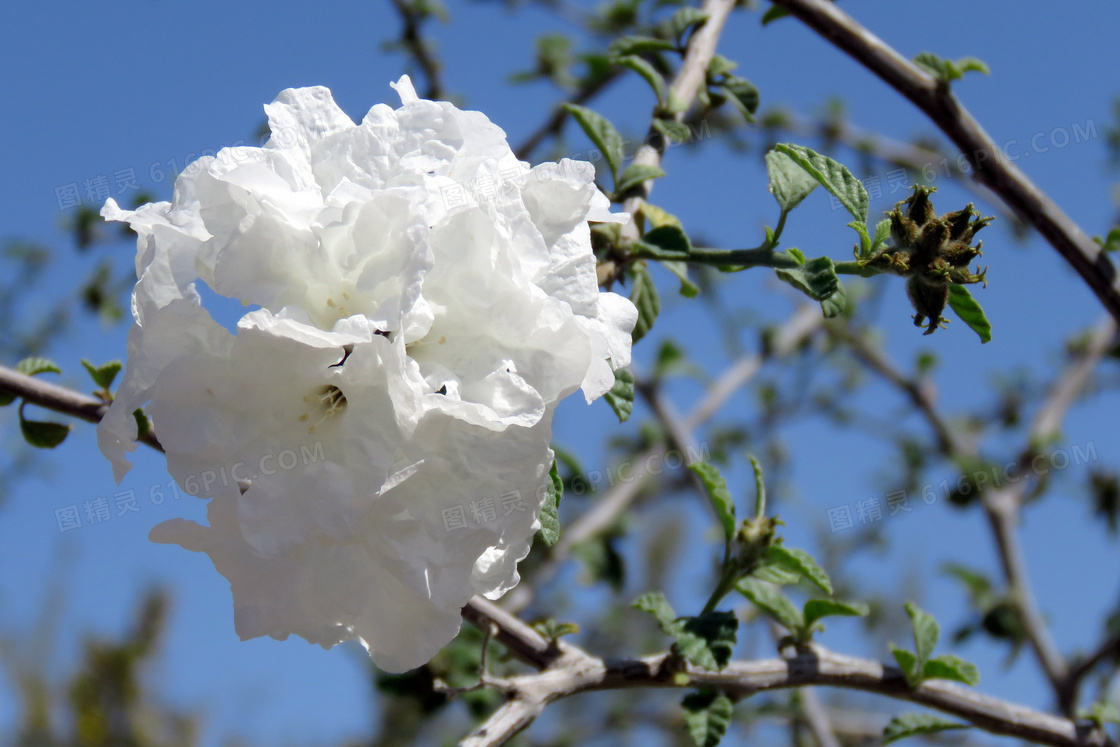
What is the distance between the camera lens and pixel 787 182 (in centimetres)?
127

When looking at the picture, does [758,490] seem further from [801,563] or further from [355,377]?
[355,377]

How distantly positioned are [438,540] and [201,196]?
45 centimetres

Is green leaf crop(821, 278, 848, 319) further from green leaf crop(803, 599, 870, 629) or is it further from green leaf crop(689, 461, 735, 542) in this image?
green leaf crop(803, 599, 870, 629)

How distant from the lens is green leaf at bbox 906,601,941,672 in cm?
163

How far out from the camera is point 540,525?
1026 mm

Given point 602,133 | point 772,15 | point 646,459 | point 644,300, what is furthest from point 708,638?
point 646,459

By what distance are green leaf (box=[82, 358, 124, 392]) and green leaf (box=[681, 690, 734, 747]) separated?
44.3 inches

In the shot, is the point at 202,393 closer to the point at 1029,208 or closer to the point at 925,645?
the point at 925,645

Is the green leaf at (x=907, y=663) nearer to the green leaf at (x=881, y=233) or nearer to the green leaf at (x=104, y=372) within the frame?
the green leaf at (x=881, y=233)

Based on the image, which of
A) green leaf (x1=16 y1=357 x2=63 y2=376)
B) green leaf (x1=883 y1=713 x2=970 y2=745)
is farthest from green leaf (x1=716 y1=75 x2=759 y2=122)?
green leaf (x1=16 y1=357 x2=63 y2=376)

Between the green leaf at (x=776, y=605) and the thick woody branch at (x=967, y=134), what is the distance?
91cm

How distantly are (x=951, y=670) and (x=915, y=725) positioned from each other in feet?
0.56

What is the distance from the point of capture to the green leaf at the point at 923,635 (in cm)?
163

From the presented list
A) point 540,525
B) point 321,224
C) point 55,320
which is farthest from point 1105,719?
point 55,320
